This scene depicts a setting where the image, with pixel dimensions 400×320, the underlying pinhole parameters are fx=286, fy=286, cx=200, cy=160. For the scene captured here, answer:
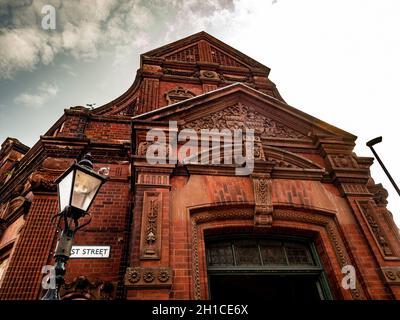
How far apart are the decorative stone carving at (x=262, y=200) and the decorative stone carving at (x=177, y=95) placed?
4.80 meters

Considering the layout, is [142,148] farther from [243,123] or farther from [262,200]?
[243,123]

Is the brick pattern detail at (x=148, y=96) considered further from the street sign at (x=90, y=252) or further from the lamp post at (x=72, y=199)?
the lamp post at (x=72, y=199)

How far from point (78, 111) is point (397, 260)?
312 inches

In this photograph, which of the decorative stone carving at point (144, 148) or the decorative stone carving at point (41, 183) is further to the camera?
the decorative stone carving at point (41, 183)

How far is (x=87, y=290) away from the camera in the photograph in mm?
4949

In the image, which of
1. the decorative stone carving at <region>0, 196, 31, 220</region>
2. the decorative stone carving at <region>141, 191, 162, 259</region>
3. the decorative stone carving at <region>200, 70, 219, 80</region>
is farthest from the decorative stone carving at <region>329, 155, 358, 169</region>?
the decorative stone carving at <region>0, 196, 31, 220</region>

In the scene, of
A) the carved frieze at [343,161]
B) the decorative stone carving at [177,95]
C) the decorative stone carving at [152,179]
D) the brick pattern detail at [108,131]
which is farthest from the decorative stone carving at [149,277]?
the decorative stone carving at [177,95]

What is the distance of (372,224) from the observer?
5.01 meters

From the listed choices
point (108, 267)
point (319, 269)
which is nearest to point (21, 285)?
point (108, 267)

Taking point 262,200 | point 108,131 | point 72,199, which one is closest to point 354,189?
point 262,200

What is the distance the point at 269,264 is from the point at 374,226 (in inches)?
77.2

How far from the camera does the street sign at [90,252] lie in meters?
5.35
